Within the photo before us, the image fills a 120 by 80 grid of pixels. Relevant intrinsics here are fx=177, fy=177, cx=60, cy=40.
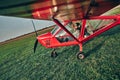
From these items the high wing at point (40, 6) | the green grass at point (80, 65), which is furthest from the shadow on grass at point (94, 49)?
the high wing at point (40, 6)

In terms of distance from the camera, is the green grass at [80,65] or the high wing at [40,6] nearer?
the high wing at [40,6]

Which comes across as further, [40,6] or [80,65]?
[80,65]

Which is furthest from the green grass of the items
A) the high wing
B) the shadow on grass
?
the high wing

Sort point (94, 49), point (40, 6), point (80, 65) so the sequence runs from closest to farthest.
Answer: point (40, 6) < point (80, 65) < point (94, 49)

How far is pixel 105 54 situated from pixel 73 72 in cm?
167

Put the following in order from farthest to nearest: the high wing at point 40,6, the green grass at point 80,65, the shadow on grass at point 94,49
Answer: the shadow on grass at point 94,49
the green grass at point 80,65
the high wing at point 40,6

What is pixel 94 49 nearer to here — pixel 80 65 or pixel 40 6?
pixel 80 65

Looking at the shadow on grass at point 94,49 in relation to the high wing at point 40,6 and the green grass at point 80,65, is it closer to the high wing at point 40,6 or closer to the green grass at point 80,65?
the green grass at point 80,65

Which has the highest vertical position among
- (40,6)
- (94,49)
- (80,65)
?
(40,6)

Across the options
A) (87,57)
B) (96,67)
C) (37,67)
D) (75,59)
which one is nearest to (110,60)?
(96,67)

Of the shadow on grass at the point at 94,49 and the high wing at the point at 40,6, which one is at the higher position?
the high wing at the point at 40,6

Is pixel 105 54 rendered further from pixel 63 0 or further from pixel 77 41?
pixel 63 0

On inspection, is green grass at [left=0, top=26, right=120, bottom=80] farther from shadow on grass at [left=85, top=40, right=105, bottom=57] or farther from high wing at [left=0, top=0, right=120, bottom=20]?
high wing at [left=0, top=0, right=120, bottom=20]

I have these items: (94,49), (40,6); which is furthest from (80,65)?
(40,6)
